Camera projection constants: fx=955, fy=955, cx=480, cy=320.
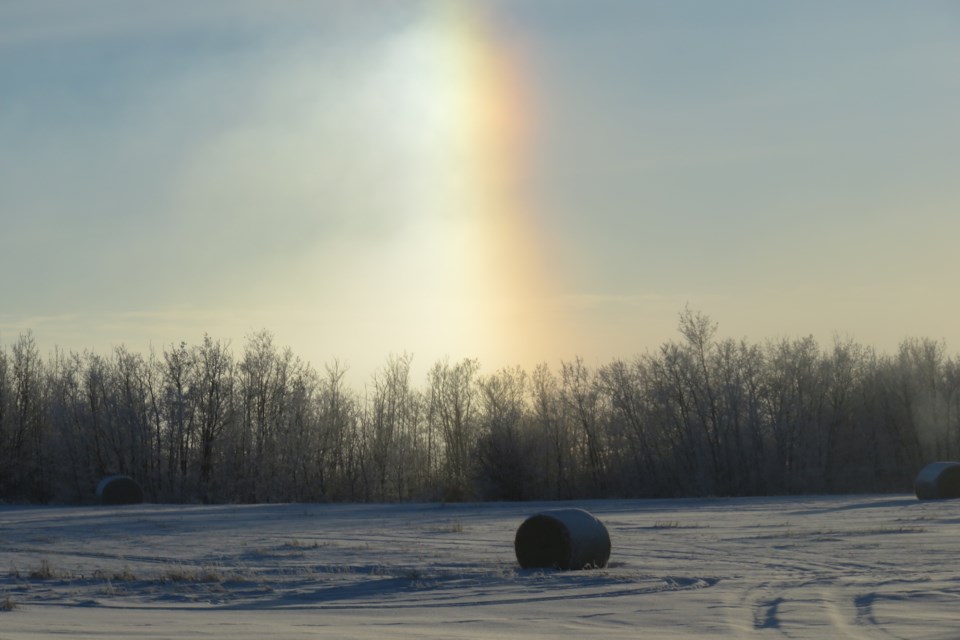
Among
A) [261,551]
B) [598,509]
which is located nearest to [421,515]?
[598,509]

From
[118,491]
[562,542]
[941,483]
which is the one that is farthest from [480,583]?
[118,491]

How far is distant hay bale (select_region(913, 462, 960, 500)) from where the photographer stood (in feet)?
109

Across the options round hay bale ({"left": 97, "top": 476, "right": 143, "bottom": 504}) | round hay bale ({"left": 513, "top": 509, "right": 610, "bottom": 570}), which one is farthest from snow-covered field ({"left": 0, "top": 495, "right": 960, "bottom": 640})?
round hay bale ({"left": 97, "top": 476, "right": 143, "bottom": 504})

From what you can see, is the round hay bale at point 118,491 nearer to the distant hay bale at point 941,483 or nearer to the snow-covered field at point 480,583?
the snow-covered field at point 480,583

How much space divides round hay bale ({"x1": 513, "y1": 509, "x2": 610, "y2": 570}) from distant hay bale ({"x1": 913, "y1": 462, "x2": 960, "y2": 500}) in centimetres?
2230

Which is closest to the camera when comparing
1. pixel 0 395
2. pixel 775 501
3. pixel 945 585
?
pixel 945 585

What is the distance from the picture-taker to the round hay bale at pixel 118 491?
43.0 m

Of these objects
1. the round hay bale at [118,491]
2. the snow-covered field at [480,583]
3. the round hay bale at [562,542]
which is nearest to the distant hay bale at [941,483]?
the snow-covered field at [480,583]

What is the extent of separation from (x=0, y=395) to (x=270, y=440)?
22115mm

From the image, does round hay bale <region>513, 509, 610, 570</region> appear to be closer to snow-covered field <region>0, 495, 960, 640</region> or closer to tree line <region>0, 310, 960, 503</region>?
snow-covered field <region>0, 495, 960, 640</region>

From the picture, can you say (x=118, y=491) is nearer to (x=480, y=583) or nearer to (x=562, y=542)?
(x=562, y=542)

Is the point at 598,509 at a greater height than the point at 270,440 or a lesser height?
lesser

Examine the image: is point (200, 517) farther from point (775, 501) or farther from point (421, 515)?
point (775, 501)

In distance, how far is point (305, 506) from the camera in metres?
41.6
